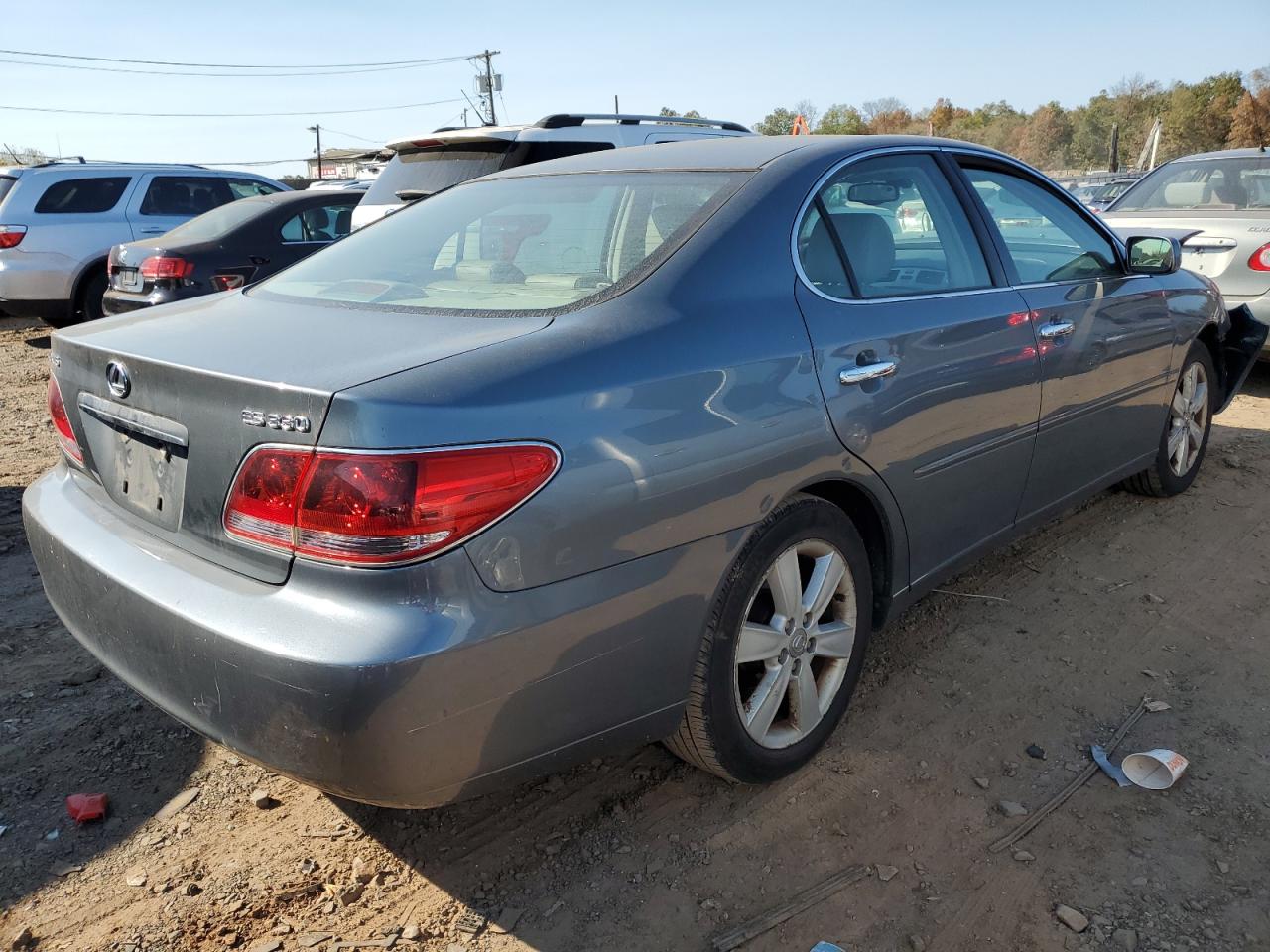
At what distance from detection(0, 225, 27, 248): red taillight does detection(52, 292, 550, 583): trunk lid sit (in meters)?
8.65

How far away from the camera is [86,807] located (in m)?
2.54

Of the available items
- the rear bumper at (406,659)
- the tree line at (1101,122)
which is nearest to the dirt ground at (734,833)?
the rear bumper at (406,659)

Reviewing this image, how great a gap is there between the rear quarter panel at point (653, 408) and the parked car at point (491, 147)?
4017 mm

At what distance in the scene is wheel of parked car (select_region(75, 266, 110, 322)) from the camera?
10.1 metres

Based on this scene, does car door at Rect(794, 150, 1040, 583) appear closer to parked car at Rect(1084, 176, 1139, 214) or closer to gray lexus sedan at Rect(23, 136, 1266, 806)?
gray lexus sedan at Rect(23, 136, 1266, 806)

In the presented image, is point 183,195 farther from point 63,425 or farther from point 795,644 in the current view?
point 795,644

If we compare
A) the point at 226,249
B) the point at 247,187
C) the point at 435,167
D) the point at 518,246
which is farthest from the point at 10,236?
the point at 518,246

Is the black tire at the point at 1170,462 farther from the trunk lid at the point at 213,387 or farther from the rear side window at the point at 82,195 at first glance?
the rear side window at the point at 82,195

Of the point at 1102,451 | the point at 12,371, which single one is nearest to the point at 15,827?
the point at 1102,451

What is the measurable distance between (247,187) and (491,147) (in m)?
6.52

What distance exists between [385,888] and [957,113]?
95.1m

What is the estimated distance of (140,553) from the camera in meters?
2.20

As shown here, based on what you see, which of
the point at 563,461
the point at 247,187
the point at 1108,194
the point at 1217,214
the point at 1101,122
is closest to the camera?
the point at 563,461

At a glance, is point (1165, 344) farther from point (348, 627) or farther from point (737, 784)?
point (348, 627)
